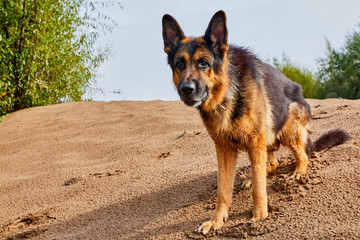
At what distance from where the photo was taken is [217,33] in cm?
359

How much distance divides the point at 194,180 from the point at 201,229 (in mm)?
1283

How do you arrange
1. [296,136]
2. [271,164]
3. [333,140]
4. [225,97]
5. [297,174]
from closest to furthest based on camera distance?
[225,97] < [297,174] < [296,136] < [271,164] < [333,140]

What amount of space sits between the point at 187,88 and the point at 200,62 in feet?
1.01

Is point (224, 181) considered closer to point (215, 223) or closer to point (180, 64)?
point (215, 223)

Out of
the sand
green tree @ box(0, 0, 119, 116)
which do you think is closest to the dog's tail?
the sand

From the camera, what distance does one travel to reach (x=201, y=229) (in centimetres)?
368

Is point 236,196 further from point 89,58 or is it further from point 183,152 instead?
point 89,58

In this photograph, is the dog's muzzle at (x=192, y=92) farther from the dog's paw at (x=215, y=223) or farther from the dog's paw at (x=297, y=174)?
the dog's paw at (x=297, y=174)

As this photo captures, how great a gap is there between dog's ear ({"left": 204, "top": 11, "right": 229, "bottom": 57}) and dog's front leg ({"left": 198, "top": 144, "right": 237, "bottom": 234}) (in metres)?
0.92

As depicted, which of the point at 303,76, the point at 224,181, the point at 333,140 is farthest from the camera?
the point at 303,76

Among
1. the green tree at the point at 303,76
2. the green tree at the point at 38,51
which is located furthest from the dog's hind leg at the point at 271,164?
the green tree at the point at 303,76

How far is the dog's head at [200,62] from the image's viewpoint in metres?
3.35

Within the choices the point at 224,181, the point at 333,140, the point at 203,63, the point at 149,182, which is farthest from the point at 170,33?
the point at 333,140

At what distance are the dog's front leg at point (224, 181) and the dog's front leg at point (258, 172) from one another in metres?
0.25
